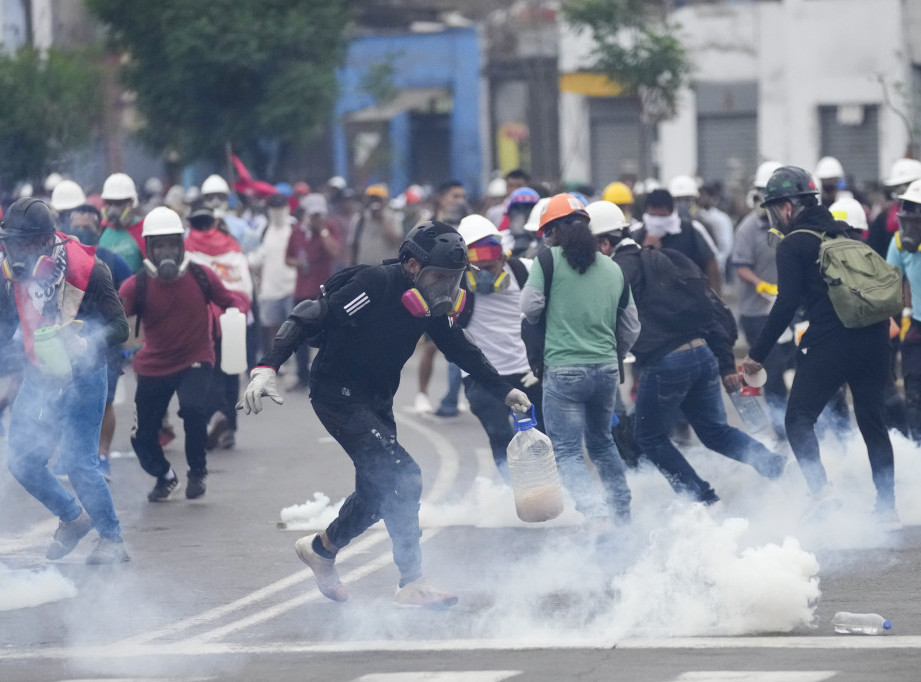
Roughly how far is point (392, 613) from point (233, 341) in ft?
13.0

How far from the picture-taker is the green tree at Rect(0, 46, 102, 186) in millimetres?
22547

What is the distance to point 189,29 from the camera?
26141 mm

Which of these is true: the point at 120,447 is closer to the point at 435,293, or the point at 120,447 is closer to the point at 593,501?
the point at 593,501

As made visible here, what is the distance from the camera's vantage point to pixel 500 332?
971 centimetres

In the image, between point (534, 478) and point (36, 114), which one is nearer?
point (534, 478)

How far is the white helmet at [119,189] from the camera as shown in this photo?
12008 mm

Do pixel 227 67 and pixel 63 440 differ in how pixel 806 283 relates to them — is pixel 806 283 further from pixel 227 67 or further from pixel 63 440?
pixel 227 67

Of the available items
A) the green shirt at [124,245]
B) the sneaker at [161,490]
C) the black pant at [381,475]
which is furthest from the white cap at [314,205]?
the black pant at [381,475]

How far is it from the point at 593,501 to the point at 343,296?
2184 millimetres

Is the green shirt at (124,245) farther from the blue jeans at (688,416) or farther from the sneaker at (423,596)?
the sneaker at (423,596)

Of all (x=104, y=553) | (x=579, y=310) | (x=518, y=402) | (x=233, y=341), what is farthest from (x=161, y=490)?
(x=518, y=402)

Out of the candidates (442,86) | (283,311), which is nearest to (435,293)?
(283,311)

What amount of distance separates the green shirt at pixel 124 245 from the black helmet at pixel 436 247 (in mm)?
5513

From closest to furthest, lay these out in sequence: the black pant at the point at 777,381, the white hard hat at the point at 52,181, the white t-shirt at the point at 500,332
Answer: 1. the white t-shirt at the point at 500,332
2. the black pant at the point at 777,381
3. the white hard hat at the point at 52,181
